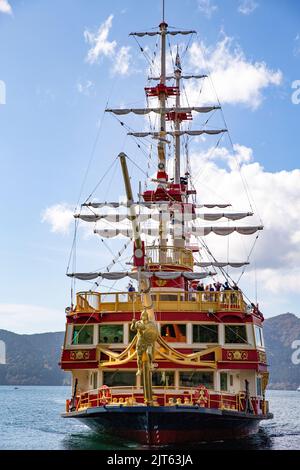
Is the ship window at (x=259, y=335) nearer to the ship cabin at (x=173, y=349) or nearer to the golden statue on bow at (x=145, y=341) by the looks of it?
the ship cabin at (x=173, y=349)

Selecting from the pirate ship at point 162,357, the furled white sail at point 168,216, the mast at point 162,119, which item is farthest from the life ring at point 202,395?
the furled white sail at point 168,216

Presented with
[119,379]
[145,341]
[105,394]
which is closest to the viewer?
[145,341]

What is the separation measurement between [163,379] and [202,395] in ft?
10.8

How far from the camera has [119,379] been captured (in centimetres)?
3541

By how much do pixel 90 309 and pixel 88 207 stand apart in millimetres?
12489

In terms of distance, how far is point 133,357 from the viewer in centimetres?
3269

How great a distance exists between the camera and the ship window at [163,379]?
3491cm

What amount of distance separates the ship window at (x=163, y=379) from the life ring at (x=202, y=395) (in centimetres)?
234

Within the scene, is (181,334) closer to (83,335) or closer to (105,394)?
(83,335)

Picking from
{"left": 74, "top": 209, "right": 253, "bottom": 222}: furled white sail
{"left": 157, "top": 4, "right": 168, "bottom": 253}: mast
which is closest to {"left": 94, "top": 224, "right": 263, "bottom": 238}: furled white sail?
{"left": 74, "top": 209, "right": 253, "bottom": 222}: furled white sail

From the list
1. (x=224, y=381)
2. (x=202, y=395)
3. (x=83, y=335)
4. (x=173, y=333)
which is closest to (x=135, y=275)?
(x=83, y=335)

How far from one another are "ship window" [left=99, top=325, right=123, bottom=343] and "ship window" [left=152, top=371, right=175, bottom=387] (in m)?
2.61

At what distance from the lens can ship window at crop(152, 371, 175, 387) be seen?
34906 mm
